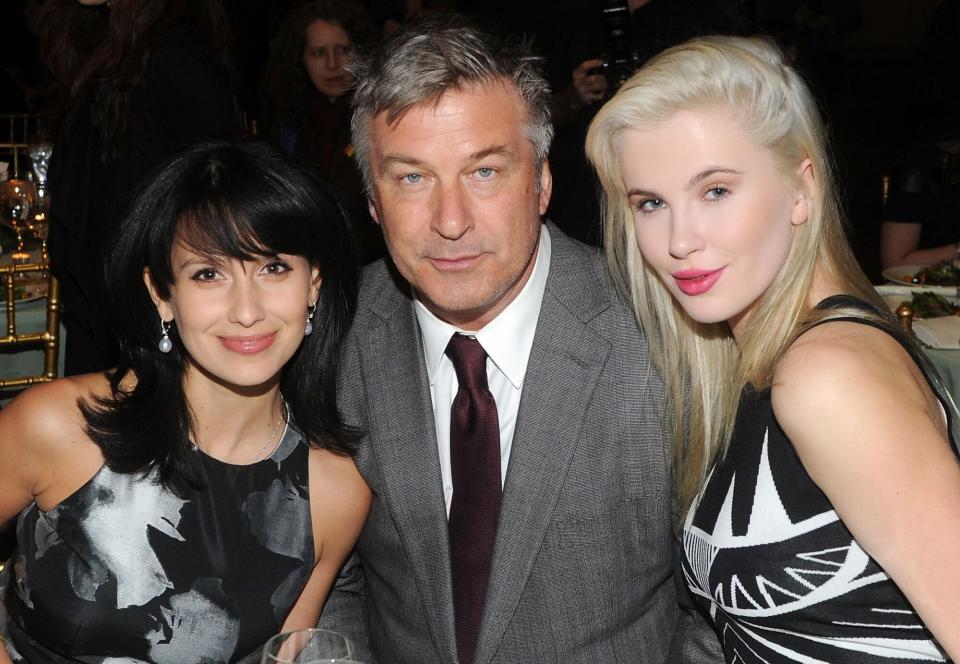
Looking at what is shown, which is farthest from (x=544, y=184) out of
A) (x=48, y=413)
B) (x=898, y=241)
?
(x=898, y=241)

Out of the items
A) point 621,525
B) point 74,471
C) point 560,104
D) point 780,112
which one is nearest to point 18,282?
point 74,471

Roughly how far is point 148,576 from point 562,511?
0.73 m

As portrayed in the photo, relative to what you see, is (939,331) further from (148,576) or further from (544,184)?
(148,576)

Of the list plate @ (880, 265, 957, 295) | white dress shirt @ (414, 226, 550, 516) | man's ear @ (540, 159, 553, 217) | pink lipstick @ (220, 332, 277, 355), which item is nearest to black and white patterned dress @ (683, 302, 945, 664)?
white dress shirt @ (414, 226, 550, 516)

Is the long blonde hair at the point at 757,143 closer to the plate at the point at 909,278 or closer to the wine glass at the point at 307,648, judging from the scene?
the wine glass at the point at 307,648

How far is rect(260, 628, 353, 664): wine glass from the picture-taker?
1110mm

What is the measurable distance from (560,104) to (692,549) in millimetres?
2263

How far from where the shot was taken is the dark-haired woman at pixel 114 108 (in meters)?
2.67

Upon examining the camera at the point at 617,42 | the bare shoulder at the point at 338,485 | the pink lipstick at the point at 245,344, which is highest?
the camera at the point at 617,42

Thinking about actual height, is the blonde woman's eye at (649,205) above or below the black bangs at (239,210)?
above

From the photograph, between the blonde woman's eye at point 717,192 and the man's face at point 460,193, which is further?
the man's face at point 460,193

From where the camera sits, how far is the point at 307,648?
1.13m

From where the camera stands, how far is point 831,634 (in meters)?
1.55

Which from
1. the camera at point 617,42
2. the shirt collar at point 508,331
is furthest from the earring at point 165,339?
the camera at point 617,42
